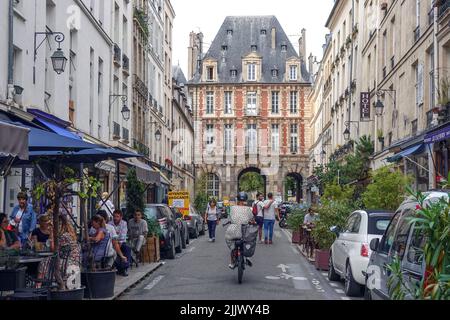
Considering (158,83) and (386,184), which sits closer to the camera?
(386,184)

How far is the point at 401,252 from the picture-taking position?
7.01 meters

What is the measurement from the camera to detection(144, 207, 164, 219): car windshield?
63.2ft

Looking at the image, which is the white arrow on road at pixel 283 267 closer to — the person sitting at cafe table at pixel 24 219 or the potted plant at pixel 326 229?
the potted plant at pixel 326 229

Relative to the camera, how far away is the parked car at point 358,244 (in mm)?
11695

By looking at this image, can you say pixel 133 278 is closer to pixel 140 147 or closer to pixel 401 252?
pixel 401 252

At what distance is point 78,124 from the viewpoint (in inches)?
954

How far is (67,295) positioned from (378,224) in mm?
5476

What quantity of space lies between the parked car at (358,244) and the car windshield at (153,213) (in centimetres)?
742

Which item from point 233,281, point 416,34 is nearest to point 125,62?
point 416,34

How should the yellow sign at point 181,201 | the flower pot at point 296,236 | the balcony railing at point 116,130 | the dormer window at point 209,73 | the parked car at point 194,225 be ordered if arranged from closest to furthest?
the flower pot at point 296,236
the parked car at point 194,225
the yellow sign at point 181,201
the balcony railing at point 116,130
the dormer window at point 209,73

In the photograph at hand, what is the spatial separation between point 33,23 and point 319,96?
46.9 m

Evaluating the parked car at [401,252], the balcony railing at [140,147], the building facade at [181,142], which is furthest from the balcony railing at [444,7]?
the building facade at [181,142]

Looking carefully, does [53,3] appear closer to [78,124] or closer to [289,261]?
[78,124]

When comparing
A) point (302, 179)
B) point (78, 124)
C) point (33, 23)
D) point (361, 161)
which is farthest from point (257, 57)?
point (33, 23)
